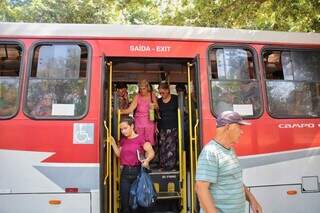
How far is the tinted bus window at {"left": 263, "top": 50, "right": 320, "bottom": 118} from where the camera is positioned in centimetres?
659

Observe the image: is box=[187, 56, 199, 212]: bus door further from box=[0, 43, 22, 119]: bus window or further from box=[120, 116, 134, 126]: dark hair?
box=[0, 43, 22, 119]: bus window

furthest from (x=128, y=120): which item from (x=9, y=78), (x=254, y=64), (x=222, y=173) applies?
(x=222, y=173)

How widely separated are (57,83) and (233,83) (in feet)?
7.76

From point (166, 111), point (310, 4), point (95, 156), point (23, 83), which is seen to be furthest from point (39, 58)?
point (310, 4)

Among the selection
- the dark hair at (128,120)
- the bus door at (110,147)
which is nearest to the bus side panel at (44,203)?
the bus door at (110,147)

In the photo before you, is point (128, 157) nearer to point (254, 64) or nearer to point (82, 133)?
point (82, 133)

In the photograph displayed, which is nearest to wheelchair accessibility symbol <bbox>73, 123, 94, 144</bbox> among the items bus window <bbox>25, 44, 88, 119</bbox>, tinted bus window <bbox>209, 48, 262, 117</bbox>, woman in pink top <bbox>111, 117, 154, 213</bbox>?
bus window <bbox>25, 44, 88, 119</bbox>

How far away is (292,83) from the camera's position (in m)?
6.66

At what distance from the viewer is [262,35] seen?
6.71m

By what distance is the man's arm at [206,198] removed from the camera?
12.1 feet

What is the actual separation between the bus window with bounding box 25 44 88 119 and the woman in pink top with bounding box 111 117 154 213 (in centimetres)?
63

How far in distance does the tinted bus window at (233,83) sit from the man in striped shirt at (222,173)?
2.34 m

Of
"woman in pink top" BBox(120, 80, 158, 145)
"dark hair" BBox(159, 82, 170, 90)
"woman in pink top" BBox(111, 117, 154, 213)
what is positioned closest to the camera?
"woman in pink top" BBox(111, 117, 154, 213)

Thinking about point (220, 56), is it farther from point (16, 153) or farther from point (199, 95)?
point (16, 153)
